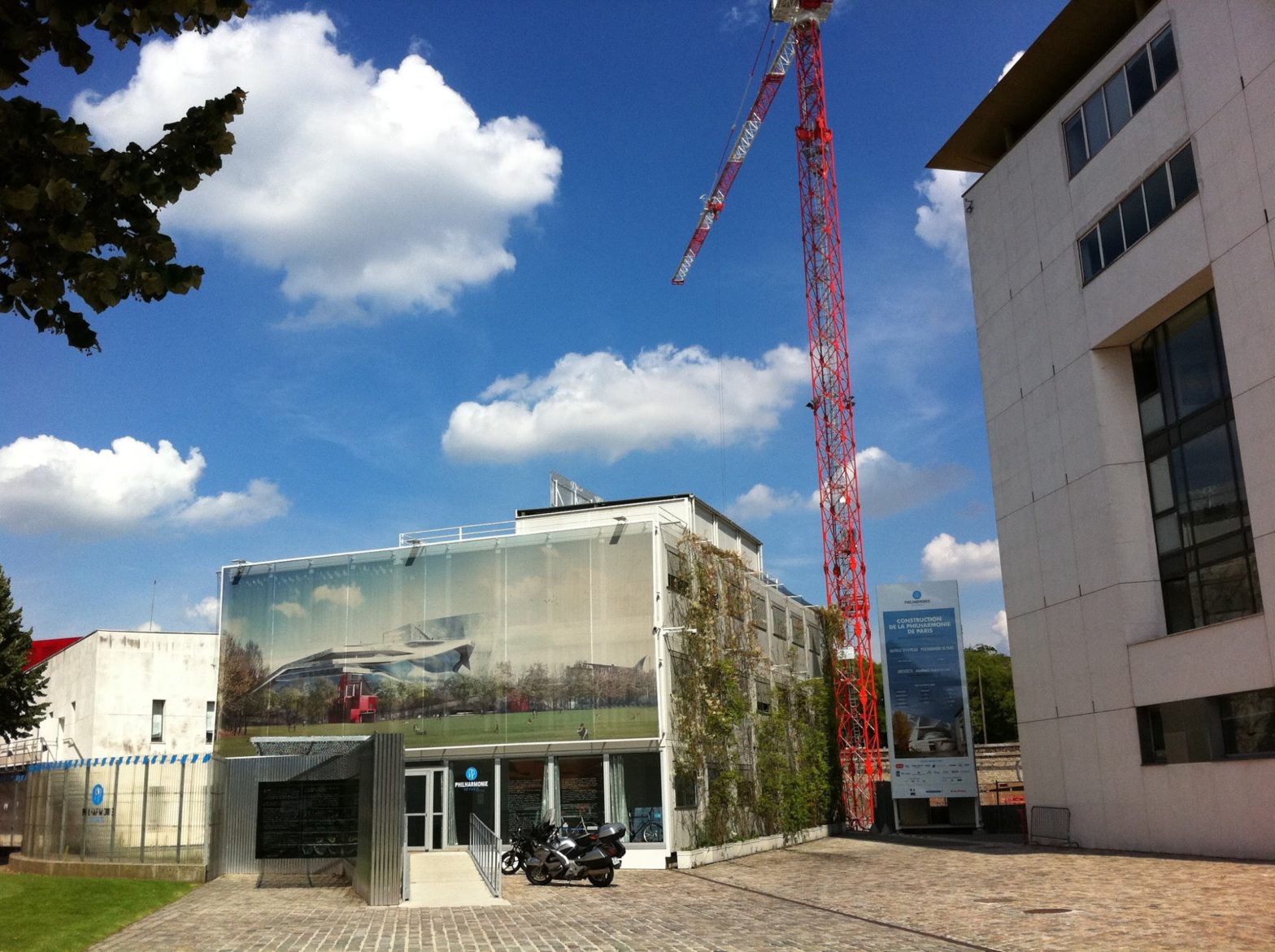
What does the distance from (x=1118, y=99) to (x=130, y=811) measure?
93.1 feet

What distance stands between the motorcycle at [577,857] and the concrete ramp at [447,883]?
1.27 m

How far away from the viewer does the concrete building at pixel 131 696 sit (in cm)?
4444

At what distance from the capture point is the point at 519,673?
94.2 ft

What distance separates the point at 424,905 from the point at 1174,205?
21363mm

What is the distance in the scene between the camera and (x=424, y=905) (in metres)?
18.2

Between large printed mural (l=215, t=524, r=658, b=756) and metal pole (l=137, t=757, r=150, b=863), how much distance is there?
6.21m

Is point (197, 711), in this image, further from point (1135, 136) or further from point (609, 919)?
point (1135, 136)

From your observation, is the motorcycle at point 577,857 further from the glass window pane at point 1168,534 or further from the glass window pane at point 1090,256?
the glass window pane at point 1090,256

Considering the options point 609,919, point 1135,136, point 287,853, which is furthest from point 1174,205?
point 287,853

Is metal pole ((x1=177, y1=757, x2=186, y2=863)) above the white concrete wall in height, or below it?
below

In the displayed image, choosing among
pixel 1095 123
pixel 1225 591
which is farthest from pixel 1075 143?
pixel 1225 591

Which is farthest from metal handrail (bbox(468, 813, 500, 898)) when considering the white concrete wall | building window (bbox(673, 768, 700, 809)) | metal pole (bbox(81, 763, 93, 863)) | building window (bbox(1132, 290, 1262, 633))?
building window (bbox(1132, 290, 1262, 633))

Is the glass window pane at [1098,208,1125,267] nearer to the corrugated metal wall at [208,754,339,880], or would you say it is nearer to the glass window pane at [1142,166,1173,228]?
the glass window pane at [1142,166,1173,228]

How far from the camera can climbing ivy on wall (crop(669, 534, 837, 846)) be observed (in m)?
28.8
